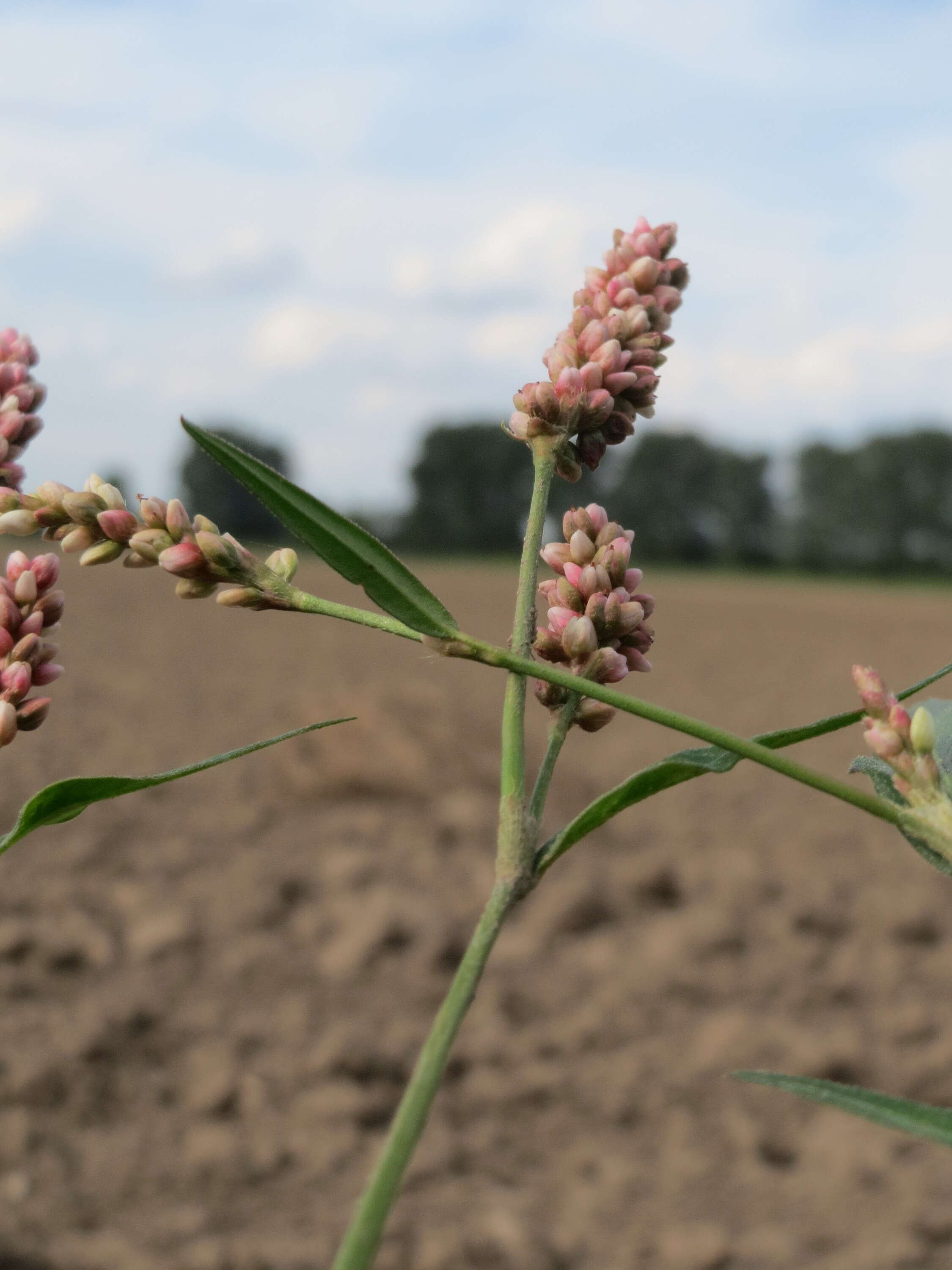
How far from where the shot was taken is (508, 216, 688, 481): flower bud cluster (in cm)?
88

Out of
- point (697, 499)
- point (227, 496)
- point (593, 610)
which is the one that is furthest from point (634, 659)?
point (697, 499)

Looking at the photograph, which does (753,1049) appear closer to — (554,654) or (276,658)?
(554,654)

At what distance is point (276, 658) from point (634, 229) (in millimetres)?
14304

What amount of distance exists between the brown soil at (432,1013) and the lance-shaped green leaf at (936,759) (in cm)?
424

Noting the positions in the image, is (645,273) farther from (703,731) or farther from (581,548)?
(703,731)

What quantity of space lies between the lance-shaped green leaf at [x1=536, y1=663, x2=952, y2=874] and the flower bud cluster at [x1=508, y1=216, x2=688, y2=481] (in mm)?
228

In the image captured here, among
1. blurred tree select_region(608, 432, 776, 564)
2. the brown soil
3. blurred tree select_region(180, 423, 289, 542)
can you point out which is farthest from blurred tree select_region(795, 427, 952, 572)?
the brown soil

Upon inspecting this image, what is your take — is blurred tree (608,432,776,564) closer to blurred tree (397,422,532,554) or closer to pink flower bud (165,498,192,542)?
blurred tree (397,422,532,554)

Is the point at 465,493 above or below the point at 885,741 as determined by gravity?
above

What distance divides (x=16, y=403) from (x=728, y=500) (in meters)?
59.0

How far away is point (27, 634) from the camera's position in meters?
0.87

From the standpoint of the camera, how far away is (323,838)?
792 centimetres

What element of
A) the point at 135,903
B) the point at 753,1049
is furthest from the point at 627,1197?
the point at 135,903

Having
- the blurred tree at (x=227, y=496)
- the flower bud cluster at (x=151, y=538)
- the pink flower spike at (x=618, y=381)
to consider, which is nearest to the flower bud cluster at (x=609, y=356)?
the pink flower spike at (x=618, y=381)
